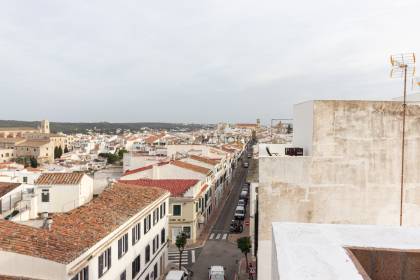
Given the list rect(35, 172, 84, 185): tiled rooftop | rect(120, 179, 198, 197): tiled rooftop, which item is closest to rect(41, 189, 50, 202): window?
rect(35, 172, 84, 185): tiled rooftop

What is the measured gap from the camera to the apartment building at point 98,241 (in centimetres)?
1322

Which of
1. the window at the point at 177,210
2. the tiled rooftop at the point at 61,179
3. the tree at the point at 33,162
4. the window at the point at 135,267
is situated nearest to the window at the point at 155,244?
the window at the point at 135,267

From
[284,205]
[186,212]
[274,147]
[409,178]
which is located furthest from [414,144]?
[186,212]

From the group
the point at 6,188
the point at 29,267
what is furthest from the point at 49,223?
the point at 6,188

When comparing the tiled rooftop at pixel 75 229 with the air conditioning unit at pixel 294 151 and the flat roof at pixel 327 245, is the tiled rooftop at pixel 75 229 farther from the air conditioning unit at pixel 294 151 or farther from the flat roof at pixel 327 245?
the flat roof at pixel 327 245

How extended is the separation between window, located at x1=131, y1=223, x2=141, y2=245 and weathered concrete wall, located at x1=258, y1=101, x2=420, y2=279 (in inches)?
404

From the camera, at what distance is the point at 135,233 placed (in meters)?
21.0

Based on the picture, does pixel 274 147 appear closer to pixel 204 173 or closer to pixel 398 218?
pixel 398 218

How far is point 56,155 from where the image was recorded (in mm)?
124188

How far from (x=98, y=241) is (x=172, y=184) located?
21794 mm

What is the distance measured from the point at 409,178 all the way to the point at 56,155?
125001 millimetres

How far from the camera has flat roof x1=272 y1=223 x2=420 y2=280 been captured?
374 centimetres

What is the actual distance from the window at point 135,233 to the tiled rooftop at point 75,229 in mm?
894

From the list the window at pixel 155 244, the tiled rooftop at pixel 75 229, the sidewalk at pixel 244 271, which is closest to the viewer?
the tiled rooftop at pixel 75 229
